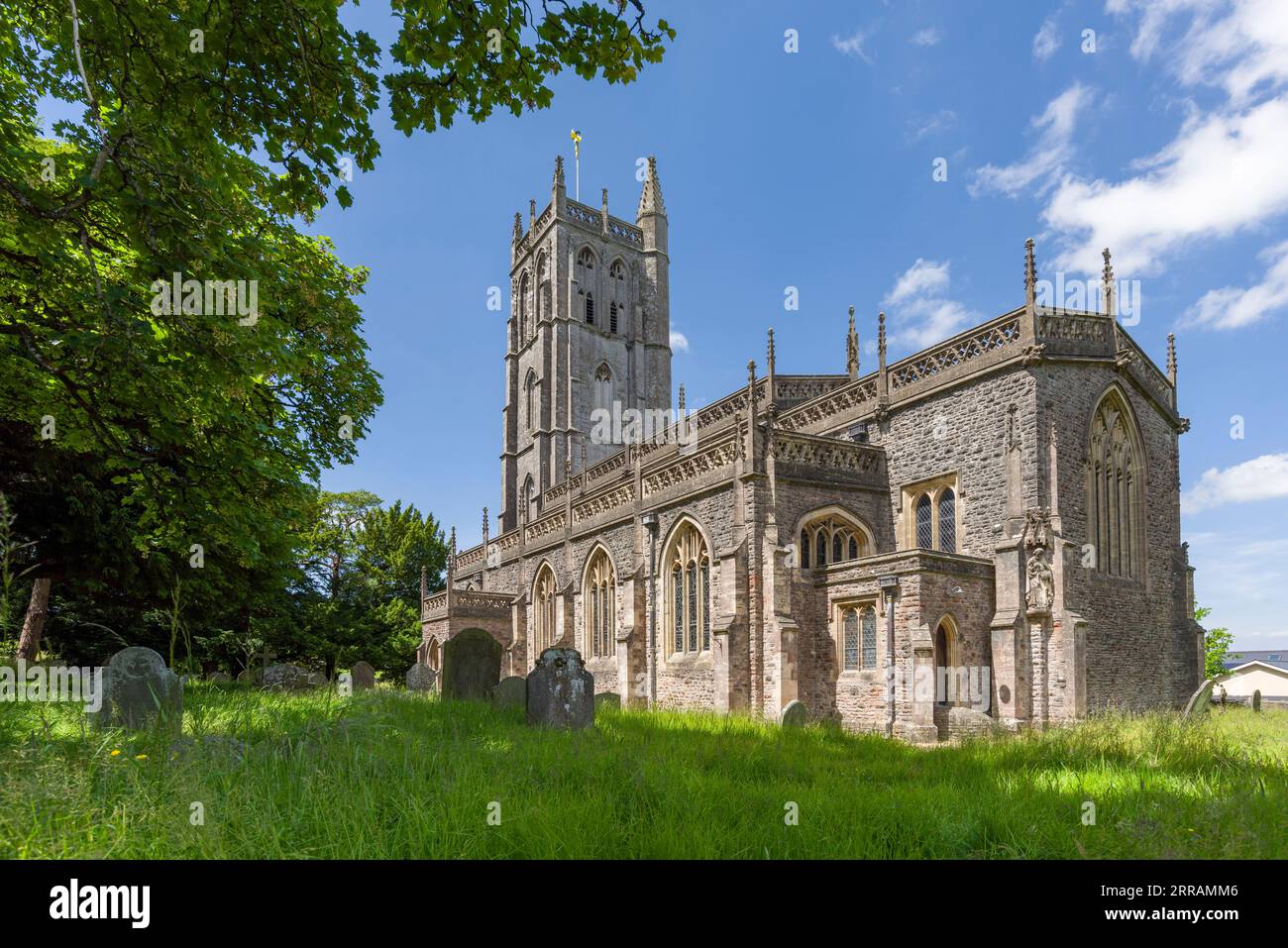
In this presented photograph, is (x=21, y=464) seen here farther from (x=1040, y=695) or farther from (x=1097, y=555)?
(x=1097, y=555)

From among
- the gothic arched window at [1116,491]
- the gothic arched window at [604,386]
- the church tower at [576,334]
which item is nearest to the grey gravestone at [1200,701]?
the gothic arched window at [1116,491]

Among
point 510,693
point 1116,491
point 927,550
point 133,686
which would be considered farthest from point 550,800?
point 1116,491

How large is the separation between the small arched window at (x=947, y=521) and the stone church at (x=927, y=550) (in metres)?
0.05

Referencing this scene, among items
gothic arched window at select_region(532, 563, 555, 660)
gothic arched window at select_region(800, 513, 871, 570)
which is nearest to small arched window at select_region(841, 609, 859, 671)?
gothic arched window at select_region(800, 513, 871, 570)

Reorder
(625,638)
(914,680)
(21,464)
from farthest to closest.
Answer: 1. (625,638)
2. (914,680)
3. (21,464)

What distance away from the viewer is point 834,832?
4266 mm

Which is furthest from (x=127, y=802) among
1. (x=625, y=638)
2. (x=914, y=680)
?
(x=625, y=638)

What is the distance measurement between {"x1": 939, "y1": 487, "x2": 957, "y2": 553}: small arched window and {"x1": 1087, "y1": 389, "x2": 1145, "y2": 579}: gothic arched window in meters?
2.76

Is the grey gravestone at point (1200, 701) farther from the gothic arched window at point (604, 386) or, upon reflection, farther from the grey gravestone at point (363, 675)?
the gothic arched window at point (604, 386)

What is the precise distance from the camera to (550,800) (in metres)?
4.54

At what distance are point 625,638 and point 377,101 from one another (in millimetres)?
16206

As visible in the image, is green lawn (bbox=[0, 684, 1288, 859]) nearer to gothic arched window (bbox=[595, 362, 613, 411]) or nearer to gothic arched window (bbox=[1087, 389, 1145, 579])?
gothic arched window (bbox=[1087, 389, 1145, 579])

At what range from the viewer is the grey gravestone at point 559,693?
9711 mm

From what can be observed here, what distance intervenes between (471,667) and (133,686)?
6130mm
